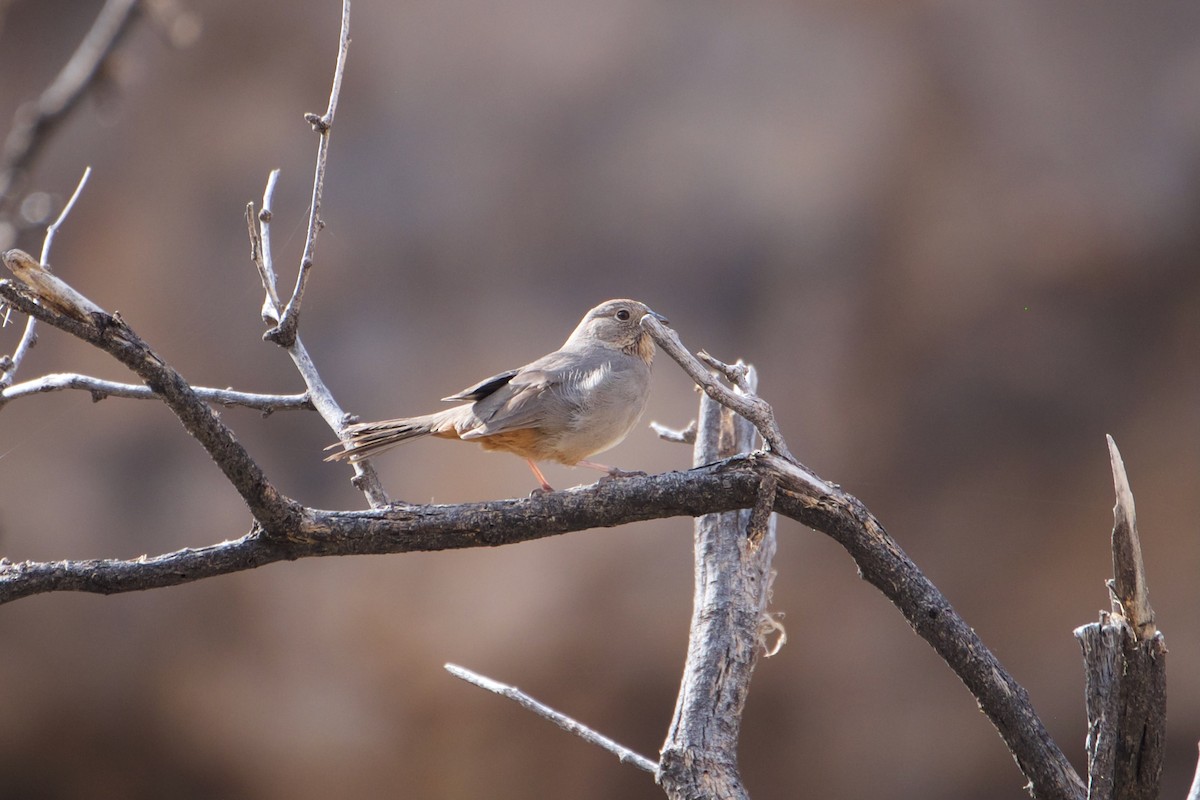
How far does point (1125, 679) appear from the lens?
7.42ft

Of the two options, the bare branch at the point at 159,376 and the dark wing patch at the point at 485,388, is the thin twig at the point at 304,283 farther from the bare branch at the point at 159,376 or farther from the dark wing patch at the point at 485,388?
the bare branch at the point at 159,376

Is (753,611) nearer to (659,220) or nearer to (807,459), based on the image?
(807,459)

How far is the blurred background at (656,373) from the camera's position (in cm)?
652

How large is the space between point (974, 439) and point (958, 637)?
4455mm

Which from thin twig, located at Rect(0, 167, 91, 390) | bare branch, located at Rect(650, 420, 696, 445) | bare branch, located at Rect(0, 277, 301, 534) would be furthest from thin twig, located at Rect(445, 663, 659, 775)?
thin twig, located at Rect(0, 167, 91, 390)

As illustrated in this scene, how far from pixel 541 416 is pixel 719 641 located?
3.25 ft

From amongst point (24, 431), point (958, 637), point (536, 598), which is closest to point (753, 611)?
point (958, 637)

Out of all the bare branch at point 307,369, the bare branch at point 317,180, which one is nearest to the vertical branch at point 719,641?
the bare branch at point 307,369

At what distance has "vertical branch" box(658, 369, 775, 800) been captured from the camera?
9.01ft

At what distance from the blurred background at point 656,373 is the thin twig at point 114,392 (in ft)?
12.2

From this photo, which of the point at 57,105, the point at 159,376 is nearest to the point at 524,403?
the point at 159,376

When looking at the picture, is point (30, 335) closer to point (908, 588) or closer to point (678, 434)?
point (678, 434)

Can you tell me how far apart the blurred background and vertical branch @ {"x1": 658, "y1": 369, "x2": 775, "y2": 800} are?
2721 millimetres

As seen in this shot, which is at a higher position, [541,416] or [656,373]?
[656,373]
